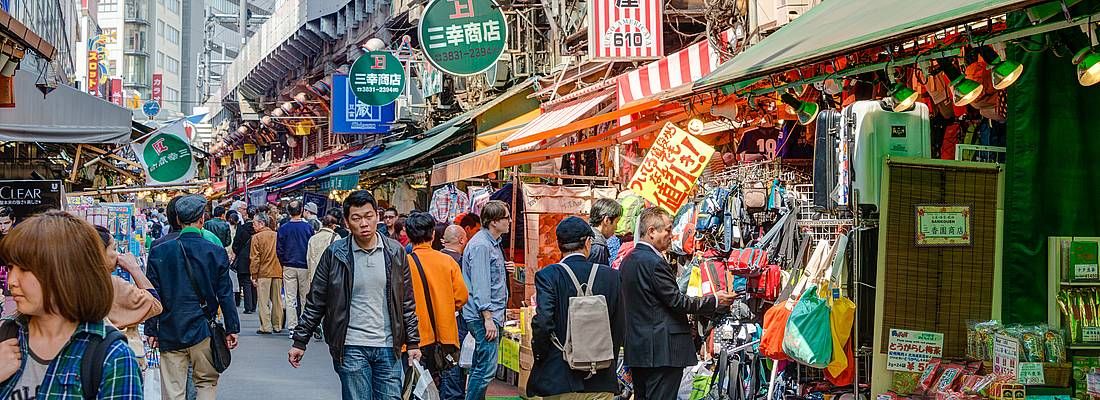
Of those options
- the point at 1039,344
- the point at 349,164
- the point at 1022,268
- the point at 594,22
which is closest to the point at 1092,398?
the point at 1039,344

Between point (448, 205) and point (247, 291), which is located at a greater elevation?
point (448, 205)

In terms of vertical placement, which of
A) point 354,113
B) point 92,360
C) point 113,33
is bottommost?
point 92,360

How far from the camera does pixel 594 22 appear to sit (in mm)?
13945

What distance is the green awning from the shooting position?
5.48 meters

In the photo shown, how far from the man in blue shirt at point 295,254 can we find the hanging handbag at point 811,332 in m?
9.92

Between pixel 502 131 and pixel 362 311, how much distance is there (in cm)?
1075

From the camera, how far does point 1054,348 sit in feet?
21.1

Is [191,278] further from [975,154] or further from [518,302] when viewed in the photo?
[518,302]

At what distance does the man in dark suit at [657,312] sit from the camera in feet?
25.9

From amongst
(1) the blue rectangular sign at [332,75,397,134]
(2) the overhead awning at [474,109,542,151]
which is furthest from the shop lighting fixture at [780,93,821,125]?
(1) the blue rectangular sign at [332,75,397,134]

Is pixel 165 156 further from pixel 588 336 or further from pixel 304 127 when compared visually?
pixel 304 127

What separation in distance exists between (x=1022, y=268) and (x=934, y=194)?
629 mm

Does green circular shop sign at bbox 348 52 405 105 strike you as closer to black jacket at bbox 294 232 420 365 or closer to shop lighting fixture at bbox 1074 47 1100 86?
black jacket at bbox 294 232 420 365

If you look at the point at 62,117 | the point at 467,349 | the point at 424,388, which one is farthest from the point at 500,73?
the point at 424,388
